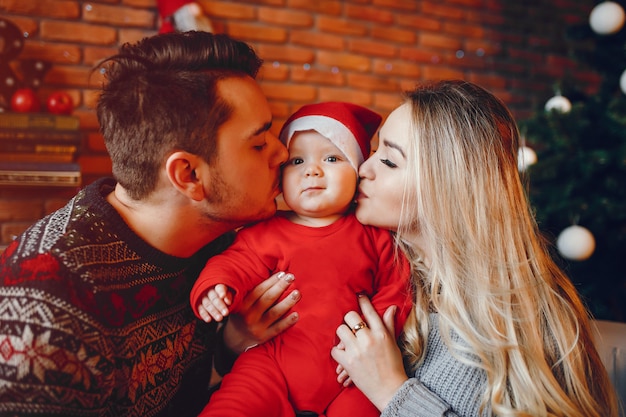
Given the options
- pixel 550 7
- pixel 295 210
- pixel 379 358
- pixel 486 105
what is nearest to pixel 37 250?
pixel 295 210

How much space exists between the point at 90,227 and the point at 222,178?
34cm

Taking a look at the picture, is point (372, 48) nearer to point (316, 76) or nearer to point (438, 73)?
point (316, 76)

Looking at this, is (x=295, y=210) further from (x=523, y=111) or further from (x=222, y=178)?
(x=523, y=111)

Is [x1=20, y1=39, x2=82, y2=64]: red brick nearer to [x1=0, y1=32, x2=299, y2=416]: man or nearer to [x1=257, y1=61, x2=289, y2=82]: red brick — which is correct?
[x1=257, y1=61, x2=289, y2=82]: red brick

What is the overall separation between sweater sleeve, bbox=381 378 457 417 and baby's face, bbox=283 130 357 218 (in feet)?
1.63

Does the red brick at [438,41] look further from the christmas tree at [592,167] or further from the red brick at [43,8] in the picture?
the red brick at [43,8]

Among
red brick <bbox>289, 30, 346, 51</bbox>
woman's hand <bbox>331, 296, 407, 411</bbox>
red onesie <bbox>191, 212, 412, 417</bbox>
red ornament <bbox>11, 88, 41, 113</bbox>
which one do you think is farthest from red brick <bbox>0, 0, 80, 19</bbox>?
woman's hand <bbox>331, 296, 407, 411</bbox>

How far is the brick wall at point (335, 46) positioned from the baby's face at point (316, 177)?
1693mm

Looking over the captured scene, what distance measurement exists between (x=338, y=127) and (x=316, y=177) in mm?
164

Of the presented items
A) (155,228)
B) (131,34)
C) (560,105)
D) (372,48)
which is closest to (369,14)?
(372,48)

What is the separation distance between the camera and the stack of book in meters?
2.33

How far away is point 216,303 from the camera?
1174 mm

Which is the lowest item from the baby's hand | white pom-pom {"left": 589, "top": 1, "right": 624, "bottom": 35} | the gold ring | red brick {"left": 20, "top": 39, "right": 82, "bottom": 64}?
the gold ring

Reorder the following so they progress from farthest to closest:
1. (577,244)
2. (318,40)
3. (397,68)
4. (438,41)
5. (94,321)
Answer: (438,41) < (397,68) < (318,40) < (577,244) < (94,321)
